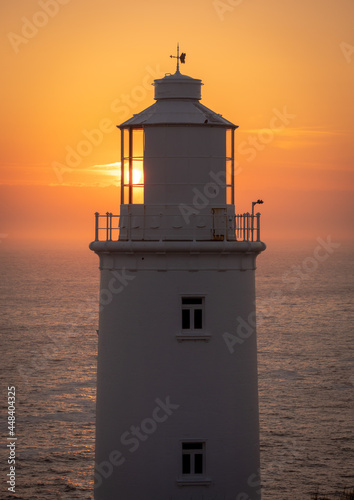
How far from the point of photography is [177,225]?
656 inches

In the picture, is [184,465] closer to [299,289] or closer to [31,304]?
[31,304]

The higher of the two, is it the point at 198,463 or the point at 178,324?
the point at 178,324

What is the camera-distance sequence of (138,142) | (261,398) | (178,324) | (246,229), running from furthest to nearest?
1. (261,398)
2. (246,229)
3. (138,142)
4. (178,324)

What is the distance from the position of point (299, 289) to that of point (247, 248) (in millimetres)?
123658

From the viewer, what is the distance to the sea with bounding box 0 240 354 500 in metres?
36.1

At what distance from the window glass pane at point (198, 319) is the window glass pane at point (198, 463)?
230cm

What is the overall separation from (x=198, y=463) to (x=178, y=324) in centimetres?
253

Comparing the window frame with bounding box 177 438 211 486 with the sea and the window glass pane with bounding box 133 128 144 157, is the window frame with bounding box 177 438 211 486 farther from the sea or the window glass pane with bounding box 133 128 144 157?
the sea

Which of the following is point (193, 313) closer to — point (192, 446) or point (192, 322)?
point (192, 322)

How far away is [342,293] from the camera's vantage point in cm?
12700

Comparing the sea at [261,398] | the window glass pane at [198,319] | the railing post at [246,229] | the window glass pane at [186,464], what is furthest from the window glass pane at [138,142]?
the sea at [261,398]

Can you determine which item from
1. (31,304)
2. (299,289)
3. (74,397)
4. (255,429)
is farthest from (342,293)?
(255,429)

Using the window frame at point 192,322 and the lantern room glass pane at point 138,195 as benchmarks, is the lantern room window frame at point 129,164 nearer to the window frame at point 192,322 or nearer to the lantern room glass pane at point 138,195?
the lantern room glass pane at point 138,195

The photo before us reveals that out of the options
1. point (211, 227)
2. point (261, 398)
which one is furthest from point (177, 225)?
point (261, 398)
